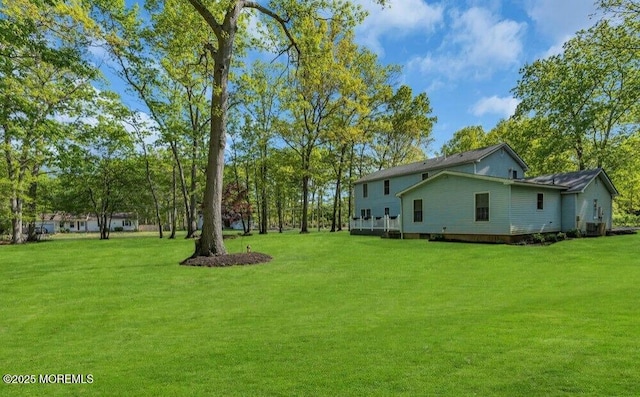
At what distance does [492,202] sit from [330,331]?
16461 millimetres

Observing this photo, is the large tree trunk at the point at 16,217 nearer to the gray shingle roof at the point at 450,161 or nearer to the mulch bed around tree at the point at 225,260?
the mulch bed around tree at the point at 225,260

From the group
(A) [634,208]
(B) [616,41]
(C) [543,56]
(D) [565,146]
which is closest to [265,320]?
(B) [616,41]

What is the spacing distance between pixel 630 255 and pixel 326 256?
10.9 metres

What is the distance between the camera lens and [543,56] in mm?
31859

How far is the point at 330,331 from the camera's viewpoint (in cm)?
502

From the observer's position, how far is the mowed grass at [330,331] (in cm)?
336

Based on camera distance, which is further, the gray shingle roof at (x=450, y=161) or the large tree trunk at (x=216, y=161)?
the gray shingle roof at (x=450, y=161)

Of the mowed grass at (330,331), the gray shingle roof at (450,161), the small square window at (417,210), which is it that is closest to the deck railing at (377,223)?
the small square window at (417,210)

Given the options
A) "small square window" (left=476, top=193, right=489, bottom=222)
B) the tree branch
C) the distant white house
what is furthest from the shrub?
the distant white house

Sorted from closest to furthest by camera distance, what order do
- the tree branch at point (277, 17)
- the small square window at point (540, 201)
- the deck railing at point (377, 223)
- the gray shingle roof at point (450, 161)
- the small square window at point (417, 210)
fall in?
the tree branch at point (277, 17), the small square window at point (540, 201), the small square window at point (417, 210), the gray shingle roof at point (450, 161), the deck railing at point (377, 223)

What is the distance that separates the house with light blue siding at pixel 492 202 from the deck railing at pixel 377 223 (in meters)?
0.01

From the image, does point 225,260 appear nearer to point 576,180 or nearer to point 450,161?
point 450,161

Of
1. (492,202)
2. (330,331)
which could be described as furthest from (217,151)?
(492,202)

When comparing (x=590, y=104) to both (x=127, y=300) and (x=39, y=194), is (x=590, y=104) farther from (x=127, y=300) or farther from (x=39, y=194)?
(x=39, y=194)
